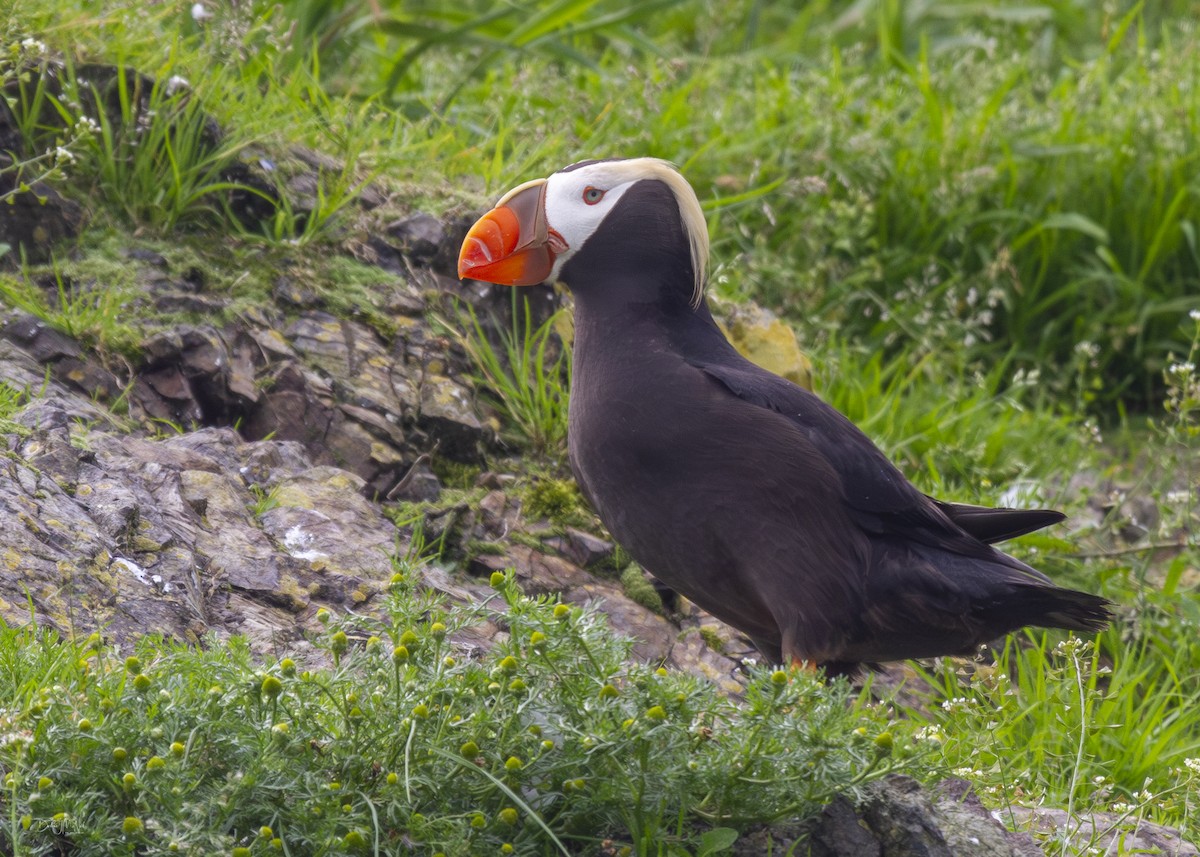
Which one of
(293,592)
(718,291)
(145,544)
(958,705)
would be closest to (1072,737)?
(958,705)

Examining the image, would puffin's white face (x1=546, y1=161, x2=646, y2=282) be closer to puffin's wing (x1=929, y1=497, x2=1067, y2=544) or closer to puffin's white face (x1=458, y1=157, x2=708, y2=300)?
puffin's white face (x1=458, y1=157, x2=708, y2=300)

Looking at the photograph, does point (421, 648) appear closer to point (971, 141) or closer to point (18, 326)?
point (18, 326)

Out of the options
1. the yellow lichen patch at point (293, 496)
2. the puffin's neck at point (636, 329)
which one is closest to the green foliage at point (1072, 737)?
the puffin's neck at point (636, 329)

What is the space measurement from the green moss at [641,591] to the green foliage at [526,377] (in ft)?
1.74

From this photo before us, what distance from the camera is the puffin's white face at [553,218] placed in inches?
132

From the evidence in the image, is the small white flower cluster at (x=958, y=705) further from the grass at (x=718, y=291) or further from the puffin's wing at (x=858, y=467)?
the puffin's wing at (x=858, y=467)

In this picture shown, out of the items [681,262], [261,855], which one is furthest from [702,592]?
[261,855]

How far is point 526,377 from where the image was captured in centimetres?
445

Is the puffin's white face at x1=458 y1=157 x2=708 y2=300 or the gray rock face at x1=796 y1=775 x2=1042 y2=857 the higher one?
the puffin's white face at x1=458 y1=157 x2=708 y2=300

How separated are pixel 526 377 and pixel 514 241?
112 cm

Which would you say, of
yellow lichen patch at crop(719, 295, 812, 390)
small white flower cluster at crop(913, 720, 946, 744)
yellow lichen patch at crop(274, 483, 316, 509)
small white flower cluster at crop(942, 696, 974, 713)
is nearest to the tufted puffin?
small white flower cluster at crop(942, 696, 974, 713)

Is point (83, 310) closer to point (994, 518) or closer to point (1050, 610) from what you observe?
point (994, 518)

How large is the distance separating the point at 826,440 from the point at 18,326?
2266 mm

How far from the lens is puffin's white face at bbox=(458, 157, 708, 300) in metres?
3.37
